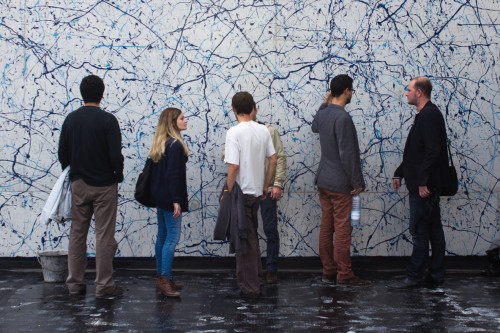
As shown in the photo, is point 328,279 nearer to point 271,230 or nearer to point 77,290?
point 271,230

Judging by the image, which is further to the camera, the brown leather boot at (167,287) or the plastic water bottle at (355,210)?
the plastic water bottle at (355,210)

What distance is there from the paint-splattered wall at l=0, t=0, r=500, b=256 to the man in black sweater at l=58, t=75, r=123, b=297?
1225 mm

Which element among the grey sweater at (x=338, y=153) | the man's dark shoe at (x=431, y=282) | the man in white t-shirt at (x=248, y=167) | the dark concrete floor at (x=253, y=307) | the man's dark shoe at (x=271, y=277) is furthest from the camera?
the man's dark shoe at (x=271, y=277)

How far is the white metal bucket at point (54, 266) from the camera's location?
661cm

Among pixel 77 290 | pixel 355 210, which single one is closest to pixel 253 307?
pixel 355 210

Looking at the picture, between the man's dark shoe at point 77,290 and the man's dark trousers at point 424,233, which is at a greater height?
the man's dark trousers at point 424,233

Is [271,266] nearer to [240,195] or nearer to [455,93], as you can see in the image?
[240,195]

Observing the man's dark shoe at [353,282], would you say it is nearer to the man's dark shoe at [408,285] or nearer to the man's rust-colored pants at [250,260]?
the man's dark shoe at [408,285]

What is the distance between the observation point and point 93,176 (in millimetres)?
5879

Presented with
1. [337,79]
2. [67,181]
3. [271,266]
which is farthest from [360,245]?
[67,181]

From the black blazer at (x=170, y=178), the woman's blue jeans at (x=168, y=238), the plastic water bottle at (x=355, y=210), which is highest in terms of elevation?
the black blazer at (x=170, y=178)

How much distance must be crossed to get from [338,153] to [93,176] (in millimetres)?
2285

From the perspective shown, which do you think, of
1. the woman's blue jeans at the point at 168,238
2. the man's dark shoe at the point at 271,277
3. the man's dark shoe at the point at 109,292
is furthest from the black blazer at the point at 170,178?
the man's dark shoe at the point at 271,277

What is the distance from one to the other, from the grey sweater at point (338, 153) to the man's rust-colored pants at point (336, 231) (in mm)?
124
